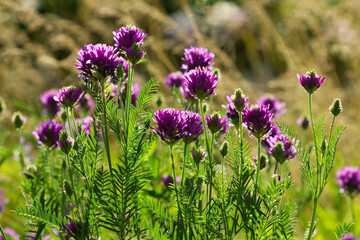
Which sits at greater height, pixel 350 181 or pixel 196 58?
pixel 196 58

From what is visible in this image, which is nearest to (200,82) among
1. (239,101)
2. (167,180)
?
(239,101)

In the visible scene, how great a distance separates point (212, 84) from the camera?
0.70 meters

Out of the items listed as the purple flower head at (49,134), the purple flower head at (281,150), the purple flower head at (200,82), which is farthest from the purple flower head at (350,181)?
the purple flower head at (49,134)

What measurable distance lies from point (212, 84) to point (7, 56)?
1625mm

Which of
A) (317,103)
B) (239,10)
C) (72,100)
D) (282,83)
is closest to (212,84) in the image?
(72,100)

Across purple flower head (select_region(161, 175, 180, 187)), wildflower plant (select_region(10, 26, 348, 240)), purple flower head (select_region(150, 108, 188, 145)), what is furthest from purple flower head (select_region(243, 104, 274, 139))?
purple flower head (select_region(161, 175, 180, 187))

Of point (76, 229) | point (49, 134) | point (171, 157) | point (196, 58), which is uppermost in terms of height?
point (196, 58)

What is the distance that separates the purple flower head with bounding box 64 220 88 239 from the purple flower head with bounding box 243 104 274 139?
305 mm

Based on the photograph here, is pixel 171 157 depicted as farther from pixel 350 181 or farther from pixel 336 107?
pixel 350 181

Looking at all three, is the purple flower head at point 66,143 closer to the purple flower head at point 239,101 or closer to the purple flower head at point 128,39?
the purple flower head at point 128,39

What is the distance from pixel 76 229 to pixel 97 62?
0.26 meters

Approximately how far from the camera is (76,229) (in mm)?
678

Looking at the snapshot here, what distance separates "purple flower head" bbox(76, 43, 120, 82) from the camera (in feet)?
2.21

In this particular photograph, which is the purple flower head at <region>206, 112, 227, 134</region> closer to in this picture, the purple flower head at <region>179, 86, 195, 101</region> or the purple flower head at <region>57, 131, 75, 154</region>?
the purple flower head at <region>179, 86, 195, 101</region>
